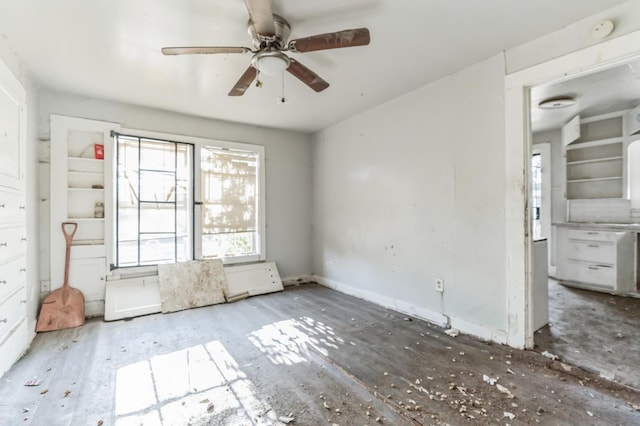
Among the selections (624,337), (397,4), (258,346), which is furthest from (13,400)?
(624,337)

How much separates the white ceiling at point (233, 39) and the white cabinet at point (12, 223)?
0.47 meters

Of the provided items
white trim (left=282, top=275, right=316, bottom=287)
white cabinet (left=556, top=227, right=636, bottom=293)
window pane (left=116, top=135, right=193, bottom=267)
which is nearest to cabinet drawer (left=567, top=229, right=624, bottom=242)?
white cabinet (left=556, top=227, right=636, bottom=293)

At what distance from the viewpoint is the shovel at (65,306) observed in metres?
2.97

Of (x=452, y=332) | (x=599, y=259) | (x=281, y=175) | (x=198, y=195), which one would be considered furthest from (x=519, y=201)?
(x=198, y=195)

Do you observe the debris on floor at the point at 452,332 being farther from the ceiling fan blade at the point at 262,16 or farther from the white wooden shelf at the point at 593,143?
the white wooden shelf at the point at 593,143

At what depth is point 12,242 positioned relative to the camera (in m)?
2.24

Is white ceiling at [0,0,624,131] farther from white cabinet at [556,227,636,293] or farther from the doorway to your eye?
white cabinet at [556,227,636,293]

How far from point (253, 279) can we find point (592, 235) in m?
4.85

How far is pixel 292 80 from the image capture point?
2.96 metres

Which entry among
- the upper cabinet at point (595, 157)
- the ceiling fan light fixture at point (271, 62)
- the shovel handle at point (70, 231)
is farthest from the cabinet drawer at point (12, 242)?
the upper cabinet at point (595, 157)

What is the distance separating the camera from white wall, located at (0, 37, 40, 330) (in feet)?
9.08

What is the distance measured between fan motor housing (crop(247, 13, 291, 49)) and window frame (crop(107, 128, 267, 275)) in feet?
7.59

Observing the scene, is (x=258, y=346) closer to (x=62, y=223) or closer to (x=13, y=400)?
(x=13, y=400)

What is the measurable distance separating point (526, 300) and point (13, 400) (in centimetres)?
362
